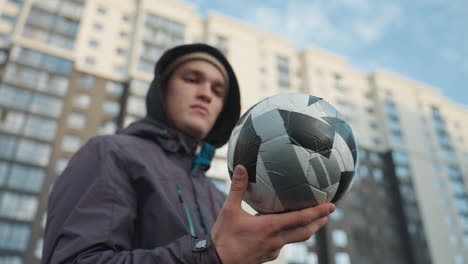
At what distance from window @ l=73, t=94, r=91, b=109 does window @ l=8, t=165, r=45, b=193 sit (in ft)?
24.3

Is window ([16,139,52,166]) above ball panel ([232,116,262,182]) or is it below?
below

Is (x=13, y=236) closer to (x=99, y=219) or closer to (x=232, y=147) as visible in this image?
(x=99, y=219)

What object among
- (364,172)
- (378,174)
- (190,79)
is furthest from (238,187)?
(378,174)

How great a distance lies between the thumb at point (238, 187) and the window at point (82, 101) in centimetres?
3727

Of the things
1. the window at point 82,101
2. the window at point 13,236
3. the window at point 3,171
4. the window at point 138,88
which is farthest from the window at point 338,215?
the window at point 3,171

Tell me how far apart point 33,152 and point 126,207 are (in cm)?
3498

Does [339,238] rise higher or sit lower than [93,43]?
lower

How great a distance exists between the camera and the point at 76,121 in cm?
3453

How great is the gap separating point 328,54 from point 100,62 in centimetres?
2957

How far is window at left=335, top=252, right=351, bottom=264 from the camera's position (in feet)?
123

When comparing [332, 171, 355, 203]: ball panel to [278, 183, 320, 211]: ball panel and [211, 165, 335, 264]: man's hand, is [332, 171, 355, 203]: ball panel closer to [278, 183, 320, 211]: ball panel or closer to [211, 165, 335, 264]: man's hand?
[278, 183, 320, 211]: ball panel

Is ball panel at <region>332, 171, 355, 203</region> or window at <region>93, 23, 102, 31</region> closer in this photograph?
ball panel at <region>332, 171, 355, 203</region>

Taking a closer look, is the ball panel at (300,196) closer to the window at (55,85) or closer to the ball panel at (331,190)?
the ball panel at (331,190)

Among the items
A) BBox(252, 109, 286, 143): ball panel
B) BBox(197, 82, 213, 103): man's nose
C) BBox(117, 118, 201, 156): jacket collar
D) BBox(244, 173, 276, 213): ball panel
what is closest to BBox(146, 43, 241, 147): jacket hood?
BBox(117, 118, 201, 156): jacket collar
